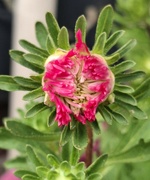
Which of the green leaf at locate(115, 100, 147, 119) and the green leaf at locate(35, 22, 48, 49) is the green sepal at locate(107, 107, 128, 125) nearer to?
the green leaf at locate(115, 100, 147, 119)

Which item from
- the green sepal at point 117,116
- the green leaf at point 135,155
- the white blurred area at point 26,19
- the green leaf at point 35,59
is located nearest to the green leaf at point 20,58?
the green leaf at point 35,59

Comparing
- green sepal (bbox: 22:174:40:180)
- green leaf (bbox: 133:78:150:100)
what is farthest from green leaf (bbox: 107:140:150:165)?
green sepal (bbox: 22:174:40:180)

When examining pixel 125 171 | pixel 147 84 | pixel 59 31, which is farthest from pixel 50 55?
pixel 125 171

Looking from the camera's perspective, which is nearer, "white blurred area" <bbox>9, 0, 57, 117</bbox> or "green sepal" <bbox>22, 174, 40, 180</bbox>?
"green sepal" <bbox>22, 174, 40, 180</bbox>

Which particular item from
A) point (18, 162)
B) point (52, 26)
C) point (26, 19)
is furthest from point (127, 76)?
point (26, 19)

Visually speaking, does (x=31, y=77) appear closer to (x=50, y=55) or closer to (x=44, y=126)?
(x=50, y=55)
